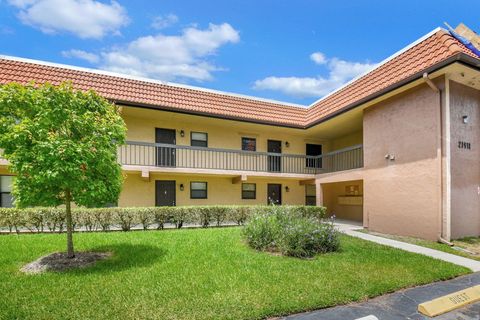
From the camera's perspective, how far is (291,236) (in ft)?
25.0

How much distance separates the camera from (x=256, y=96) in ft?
60.4

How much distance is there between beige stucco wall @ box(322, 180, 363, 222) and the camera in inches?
670

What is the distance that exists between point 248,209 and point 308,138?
345 inches

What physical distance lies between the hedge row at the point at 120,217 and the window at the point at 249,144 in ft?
18.4

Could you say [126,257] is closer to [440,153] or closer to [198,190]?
[198,190]

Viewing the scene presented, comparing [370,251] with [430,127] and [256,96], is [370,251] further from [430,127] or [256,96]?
[256,96]

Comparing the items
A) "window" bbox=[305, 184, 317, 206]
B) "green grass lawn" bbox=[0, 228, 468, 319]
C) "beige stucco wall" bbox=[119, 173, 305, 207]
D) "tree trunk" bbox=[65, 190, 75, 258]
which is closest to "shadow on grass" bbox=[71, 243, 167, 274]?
"green grass lawn" bbox=[0, 228, 468, 319]

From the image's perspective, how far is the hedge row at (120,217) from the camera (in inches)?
398

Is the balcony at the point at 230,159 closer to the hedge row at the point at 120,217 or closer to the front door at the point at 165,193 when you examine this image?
the front door at the point at 165,193

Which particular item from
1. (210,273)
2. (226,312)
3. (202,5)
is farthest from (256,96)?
(226,312)

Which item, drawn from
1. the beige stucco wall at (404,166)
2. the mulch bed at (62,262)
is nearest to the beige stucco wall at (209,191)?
the beige stucco wall at (404,166)

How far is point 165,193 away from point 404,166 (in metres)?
11.4

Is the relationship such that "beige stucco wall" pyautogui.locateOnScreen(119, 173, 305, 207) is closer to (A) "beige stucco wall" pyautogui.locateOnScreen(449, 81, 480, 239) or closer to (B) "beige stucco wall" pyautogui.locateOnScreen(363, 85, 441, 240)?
(B) "beige stucco wall" pyautogui.locateOnScreen(363, 85, 441, 240)

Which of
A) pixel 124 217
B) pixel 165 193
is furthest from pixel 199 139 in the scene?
pixel 124 217
